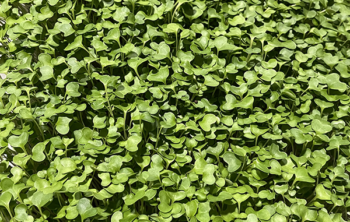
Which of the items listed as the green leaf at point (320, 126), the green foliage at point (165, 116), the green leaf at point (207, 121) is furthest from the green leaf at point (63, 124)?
the green leaf at point (320, 126)

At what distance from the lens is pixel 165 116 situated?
108cm

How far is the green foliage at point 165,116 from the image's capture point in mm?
1007

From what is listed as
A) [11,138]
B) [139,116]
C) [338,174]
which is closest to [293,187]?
[338,174]

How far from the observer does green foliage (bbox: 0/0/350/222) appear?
1007 mm

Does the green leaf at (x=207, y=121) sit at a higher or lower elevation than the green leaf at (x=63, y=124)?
higher

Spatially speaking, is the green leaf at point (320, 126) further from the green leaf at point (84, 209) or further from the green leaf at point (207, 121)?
the green leaf at point (84, 209)

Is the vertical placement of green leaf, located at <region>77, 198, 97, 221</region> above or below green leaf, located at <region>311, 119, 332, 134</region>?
below

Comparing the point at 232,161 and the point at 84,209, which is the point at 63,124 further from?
the point at 232,161

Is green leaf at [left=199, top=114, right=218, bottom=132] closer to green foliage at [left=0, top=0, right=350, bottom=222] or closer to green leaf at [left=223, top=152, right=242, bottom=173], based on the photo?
green foliage at [left=0, top=0, right=350, bottom=222]

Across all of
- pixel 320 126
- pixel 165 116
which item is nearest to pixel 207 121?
pixel 165 116

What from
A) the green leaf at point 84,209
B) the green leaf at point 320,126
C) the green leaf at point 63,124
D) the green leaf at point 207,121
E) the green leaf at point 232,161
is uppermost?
the green leaf at point 207,121

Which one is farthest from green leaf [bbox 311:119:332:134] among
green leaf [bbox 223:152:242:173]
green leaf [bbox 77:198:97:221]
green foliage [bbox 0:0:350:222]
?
green leaf [bbox 77:198:97:221]

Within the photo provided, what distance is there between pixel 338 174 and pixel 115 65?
0.98 metres

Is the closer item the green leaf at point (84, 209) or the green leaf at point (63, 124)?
the green leaf at point (84, 209)
